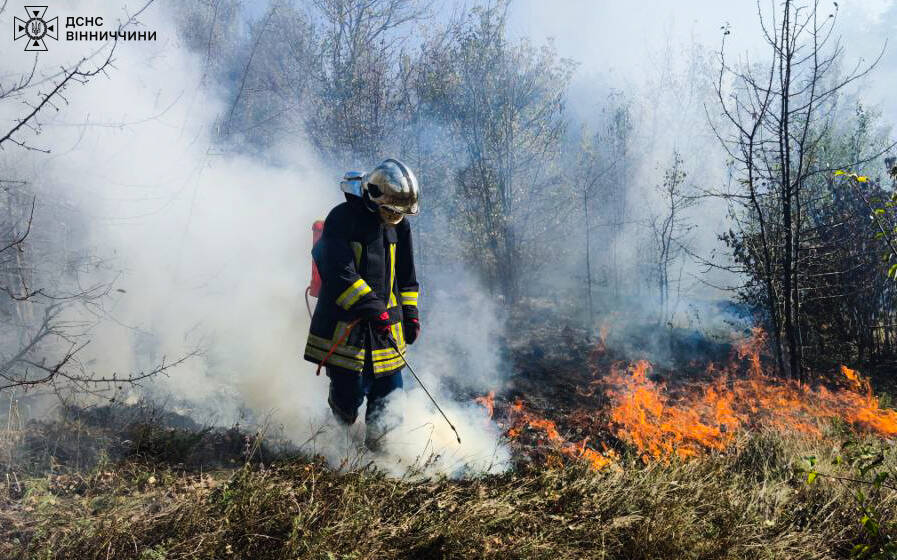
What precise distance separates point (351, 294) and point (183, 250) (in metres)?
3.42

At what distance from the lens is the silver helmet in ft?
11.8

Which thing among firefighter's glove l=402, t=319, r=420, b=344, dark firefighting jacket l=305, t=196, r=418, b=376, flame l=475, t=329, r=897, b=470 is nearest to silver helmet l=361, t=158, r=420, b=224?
dark firefighting jacket l=305, t=196, r=418, b=376

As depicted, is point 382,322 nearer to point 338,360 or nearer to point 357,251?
point 338,360

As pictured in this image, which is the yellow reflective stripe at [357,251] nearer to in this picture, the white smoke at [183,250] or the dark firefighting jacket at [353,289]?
the dark firefighting jacket at [353,289]

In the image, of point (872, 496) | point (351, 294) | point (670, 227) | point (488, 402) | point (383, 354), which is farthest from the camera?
point (670, 227)

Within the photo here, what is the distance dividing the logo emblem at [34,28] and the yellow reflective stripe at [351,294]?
9.62 ft

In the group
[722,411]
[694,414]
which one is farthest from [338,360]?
[722,411]


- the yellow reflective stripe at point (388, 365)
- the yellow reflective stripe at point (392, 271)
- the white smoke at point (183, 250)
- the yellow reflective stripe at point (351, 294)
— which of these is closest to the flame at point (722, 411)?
the white smoke at point (183, 250)

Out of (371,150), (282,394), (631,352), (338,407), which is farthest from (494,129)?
(338,407)

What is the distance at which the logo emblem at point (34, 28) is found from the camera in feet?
12.6

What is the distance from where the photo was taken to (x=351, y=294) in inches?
136

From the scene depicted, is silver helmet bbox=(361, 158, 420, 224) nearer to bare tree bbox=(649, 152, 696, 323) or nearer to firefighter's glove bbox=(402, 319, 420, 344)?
firefighter's glove bbox=(402, 319, 420, 344)

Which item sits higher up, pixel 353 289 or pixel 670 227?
pixel 670 227

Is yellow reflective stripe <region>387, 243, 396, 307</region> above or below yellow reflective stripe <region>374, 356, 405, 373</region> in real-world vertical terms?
above
